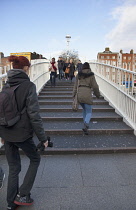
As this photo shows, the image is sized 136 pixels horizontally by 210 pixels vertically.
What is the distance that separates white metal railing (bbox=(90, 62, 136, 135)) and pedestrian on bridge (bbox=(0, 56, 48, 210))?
3521 millimetres

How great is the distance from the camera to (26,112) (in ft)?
8.14

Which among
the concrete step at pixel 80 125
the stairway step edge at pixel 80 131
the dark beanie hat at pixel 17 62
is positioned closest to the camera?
the dark beanie hat at pixel 17 62

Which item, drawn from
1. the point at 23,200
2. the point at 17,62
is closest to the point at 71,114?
the point at 23,200

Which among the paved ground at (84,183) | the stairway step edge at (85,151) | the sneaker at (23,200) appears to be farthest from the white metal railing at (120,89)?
the sneaker at (23,200)

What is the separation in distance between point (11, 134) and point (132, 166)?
2.47m

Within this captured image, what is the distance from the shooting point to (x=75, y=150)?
4512mm

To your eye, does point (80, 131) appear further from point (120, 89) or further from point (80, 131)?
point (120, 89)

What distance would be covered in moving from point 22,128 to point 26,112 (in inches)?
7.3

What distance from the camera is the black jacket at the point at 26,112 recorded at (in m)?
2.43

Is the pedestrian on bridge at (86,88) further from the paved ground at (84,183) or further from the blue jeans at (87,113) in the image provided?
the paved ground at (84,183)

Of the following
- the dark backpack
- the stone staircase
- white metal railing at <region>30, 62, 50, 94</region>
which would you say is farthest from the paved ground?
white metal railing at <region>30, 62, 50, 94</region>

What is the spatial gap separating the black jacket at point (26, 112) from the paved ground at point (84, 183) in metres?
1.02

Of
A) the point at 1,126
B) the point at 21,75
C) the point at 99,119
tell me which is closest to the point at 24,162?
the point at 1,126

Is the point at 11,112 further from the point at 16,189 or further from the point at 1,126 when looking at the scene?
the point at 16,189
